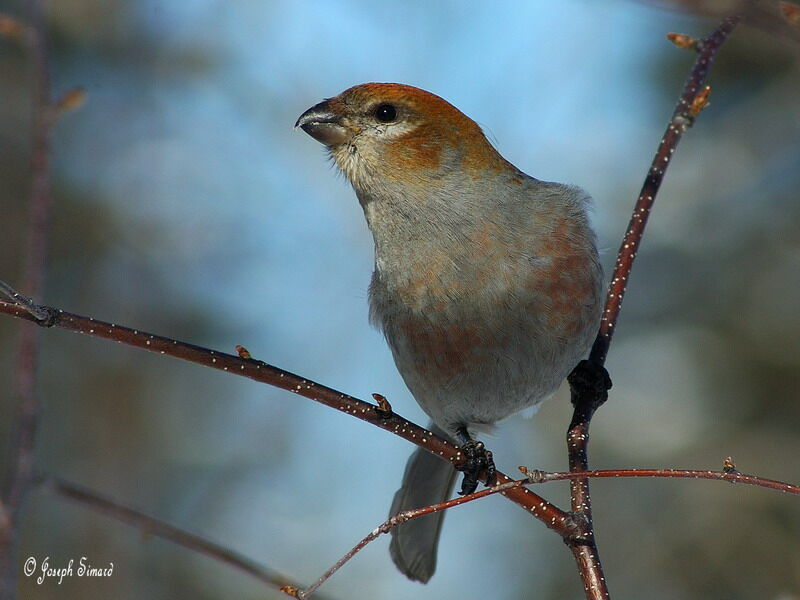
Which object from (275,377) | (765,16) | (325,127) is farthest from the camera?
(325,127)

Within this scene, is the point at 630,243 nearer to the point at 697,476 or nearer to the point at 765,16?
the point at 697,476

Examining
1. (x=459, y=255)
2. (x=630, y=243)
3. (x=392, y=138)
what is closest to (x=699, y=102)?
(x=630, y=243)

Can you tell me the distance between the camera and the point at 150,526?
2.41 meters

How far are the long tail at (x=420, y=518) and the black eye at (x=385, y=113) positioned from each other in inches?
57.1

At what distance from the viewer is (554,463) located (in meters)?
6.93

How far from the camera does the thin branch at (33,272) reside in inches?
78.7

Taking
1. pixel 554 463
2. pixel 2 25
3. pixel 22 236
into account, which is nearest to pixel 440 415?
pixel 2 25

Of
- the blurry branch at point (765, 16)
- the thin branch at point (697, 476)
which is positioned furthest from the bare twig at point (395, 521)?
the blurry branch at point (765, 16)

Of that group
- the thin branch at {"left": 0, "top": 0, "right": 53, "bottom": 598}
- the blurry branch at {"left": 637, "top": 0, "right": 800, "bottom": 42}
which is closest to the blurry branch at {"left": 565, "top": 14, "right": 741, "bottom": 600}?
the blurry branch at {"left": 637, "top": 0, "right": 800, "bottom": 42}

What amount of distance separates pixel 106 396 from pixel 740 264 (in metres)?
5.17

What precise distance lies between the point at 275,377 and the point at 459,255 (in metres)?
1.19

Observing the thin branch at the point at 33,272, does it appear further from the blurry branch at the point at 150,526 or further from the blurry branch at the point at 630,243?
the blurry branch at the point at 630,243

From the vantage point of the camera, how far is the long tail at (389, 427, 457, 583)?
147 inches

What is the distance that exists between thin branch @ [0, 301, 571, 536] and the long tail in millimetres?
1111
